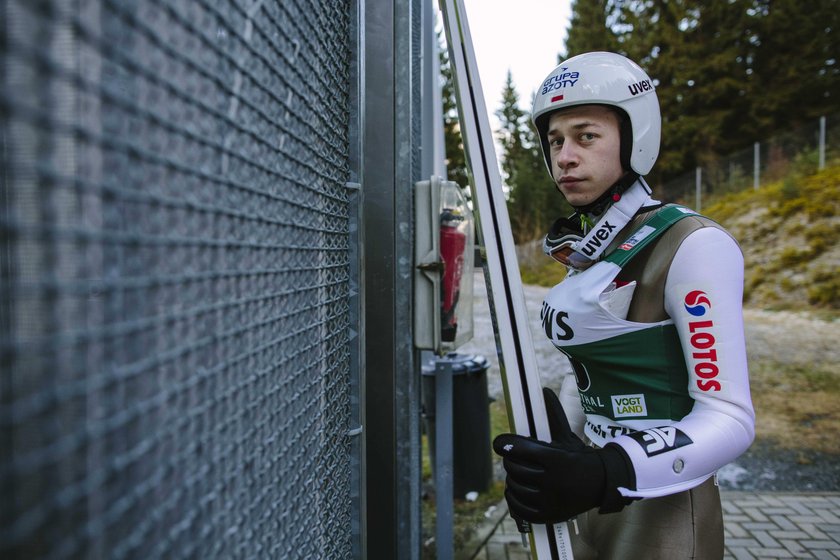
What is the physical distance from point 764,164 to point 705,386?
24797 mm

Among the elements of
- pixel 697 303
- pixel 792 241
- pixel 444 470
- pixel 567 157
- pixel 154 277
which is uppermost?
pixel 792 241

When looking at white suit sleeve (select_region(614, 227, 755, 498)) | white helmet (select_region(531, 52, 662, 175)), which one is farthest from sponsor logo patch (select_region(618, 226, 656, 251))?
white helmet (select_region(531, 52, 662, 175))

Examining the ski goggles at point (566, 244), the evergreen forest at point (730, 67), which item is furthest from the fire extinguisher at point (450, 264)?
the evergreen forest at point (730, 67)

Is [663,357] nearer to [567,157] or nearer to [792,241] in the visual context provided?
[567,157]

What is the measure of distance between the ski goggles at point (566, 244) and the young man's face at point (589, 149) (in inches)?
6.6

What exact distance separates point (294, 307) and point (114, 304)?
0.59m

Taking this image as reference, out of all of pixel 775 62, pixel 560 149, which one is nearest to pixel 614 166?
pixel 560 149

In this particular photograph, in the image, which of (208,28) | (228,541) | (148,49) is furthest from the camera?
(228,541)

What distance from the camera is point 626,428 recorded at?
1712 millimetres

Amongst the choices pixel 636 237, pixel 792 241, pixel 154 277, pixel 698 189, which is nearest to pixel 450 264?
pixel 636 237

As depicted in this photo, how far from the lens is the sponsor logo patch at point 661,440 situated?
4.75 ft

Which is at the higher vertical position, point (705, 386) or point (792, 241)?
point (792, 241)

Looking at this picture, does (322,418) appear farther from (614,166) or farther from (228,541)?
(614,166)

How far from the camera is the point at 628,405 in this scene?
1.69 meters
